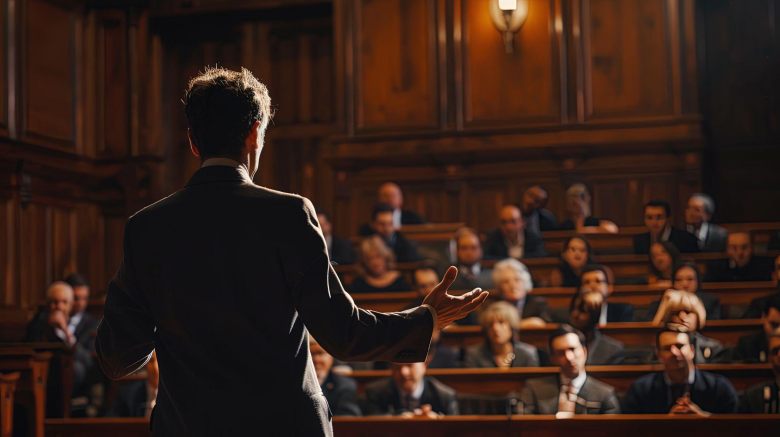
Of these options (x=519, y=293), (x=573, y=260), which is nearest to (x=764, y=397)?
(x=519, y=293)

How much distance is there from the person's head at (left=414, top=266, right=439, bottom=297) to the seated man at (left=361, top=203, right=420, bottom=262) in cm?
74

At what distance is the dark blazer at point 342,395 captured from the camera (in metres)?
5.02

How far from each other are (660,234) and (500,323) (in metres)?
1.91

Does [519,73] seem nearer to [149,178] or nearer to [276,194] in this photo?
[149,178]

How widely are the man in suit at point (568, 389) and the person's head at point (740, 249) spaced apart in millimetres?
1766

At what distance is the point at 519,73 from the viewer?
336 inches

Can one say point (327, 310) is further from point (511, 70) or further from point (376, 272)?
point (511, 70)

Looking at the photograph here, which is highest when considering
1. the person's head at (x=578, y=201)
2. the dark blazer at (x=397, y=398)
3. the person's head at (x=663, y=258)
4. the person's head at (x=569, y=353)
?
the person's head at (x=578, y=201)

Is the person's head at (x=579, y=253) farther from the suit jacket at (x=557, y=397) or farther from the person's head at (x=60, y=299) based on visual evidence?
the person's head at (x=60, y=299)

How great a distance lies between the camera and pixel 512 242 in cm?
701

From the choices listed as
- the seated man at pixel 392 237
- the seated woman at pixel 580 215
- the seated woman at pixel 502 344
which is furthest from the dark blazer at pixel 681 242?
the seated woman at pixel 502 344

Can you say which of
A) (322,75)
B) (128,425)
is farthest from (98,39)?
(128,425)

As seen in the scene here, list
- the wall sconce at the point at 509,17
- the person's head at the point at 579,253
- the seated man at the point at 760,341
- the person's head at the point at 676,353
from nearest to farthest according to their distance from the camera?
1. the person's head at the point at 676,353
2. the seated man at the point at 760,341
3. the person's head at the point at 579,253
4. the wall sconce at the point at 509,17

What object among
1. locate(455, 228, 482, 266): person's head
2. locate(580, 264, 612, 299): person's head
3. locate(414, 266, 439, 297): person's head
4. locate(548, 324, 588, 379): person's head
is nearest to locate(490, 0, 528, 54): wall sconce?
locate(455, 228, 482, 266): person's head
